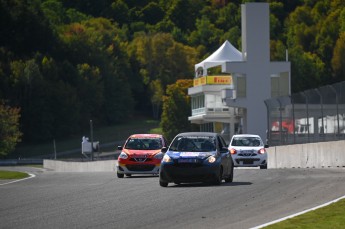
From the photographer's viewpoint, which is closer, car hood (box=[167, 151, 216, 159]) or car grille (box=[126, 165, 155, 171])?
car hood (box=[167, 151, 216, 159])

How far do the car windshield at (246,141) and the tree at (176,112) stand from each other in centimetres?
8134

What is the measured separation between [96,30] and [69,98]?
130 feet

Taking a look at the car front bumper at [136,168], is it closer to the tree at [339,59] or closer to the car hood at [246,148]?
the car hood at [246,148]

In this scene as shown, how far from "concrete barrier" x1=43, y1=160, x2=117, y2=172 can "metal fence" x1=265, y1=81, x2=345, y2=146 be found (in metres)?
12.1

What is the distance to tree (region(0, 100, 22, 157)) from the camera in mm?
124562

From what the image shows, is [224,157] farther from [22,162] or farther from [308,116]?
[22,162]

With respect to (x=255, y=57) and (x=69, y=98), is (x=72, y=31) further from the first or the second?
(x=255, y=57)

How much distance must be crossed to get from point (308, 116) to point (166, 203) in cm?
2549

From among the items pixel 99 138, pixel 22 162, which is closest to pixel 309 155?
pixel 22 162

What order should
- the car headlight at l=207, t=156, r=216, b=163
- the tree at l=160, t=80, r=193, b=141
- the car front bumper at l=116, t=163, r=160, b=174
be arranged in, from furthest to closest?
the tree at l=160, t=80, r=193, b=141 → the car front bumper at l=116, t=163, r=160, b=174 → the car headlight at l=207, t=156, r=216, b=163

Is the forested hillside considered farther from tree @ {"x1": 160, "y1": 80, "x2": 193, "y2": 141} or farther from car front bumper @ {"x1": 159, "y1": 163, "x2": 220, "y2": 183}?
car front bumper @ {"x1": 159, "y1": 163, "x2": 220, "y2": 183}

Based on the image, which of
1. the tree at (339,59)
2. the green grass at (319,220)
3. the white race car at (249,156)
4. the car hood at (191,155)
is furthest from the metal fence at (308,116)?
the tree at (339,59)

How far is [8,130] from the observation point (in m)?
127

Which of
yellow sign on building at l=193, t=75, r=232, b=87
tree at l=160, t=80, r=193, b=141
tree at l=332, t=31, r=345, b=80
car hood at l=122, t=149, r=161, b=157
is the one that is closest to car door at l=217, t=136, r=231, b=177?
car hood at l=122, t=149, r=161, b=157
